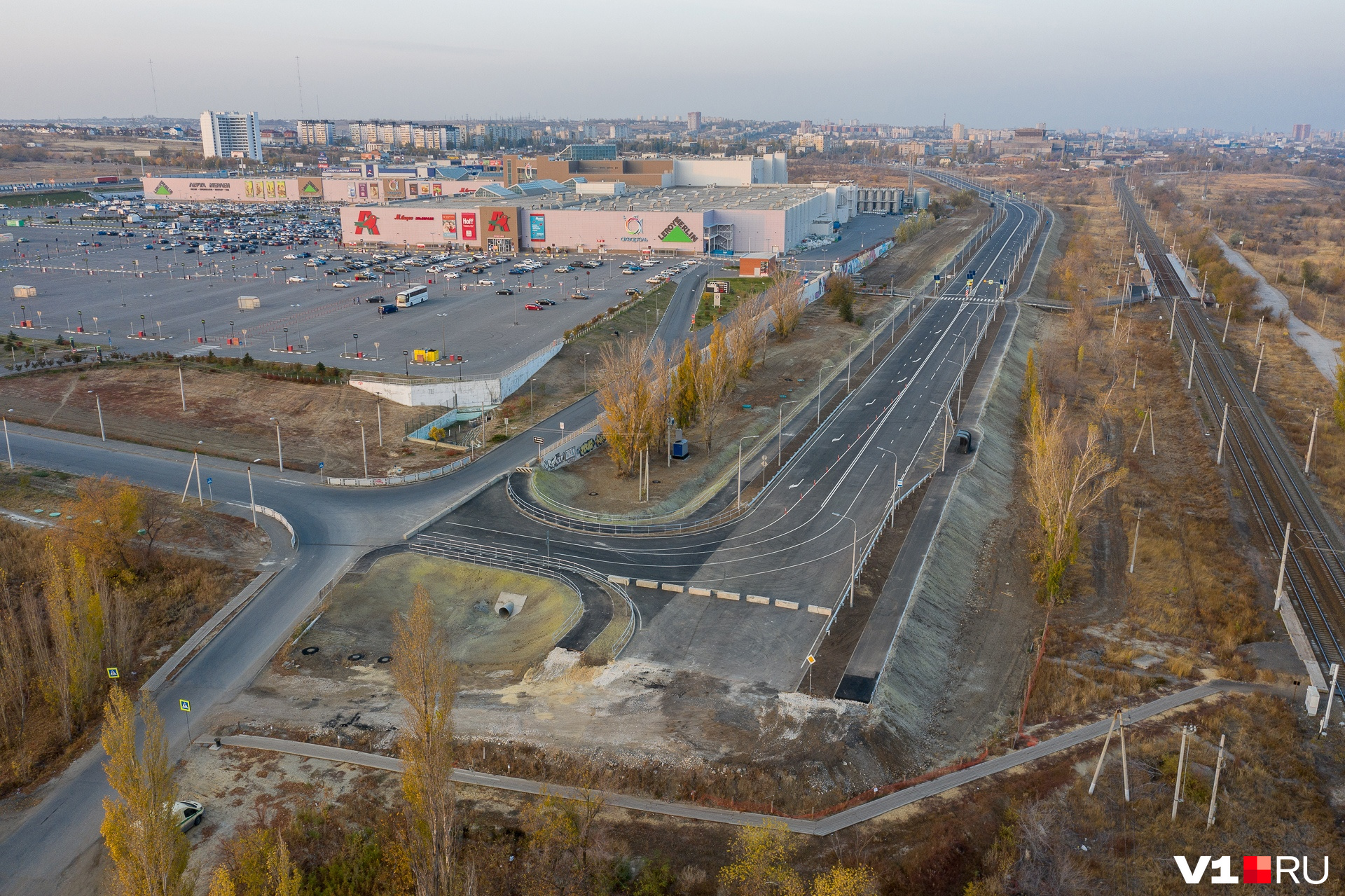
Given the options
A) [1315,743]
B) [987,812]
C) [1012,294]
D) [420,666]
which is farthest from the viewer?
[1012,294]

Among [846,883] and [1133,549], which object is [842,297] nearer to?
[1133,549]

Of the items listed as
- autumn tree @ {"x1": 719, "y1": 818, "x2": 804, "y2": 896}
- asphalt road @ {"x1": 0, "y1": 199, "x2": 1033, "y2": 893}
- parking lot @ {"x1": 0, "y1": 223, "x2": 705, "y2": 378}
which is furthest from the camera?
parking lot @ {"x1": 0, "y1": 223, "x2": 705, "y2": 378}

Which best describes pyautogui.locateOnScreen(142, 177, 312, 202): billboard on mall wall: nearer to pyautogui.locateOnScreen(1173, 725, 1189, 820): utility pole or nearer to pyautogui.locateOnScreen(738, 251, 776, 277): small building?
pyautogui.locateOnScreen(738, 251, 776, 277): small building

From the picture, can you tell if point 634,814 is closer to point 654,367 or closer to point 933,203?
point 654,367

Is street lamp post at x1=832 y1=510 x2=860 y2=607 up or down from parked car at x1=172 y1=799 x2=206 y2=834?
up

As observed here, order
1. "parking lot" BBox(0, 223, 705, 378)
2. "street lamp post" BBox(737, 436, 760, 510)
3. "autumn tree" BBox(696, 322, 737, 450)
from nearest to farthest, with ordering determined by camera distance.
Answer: "street lamp post" BBox(737, 436, 760, 510) < "autumn tree" BBox(696, 322, 737, 450) < "parking lot" BBox(0, 223, 705, 378)

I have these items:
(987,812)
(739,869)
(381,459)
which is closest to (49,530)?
(381,459)

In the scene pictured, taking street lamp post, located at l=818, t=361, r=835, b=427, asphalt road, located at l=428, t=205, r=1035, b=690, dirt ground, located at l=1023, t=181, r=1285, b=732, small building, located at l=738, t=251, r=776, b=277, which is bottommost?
dirt ground, located at l=1023, t=181, r=1285, b=732

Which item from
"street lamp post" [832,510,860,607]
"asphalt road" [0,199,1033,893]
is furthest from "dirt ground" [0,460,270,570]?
"street lamp post" [832,510,860,607]
